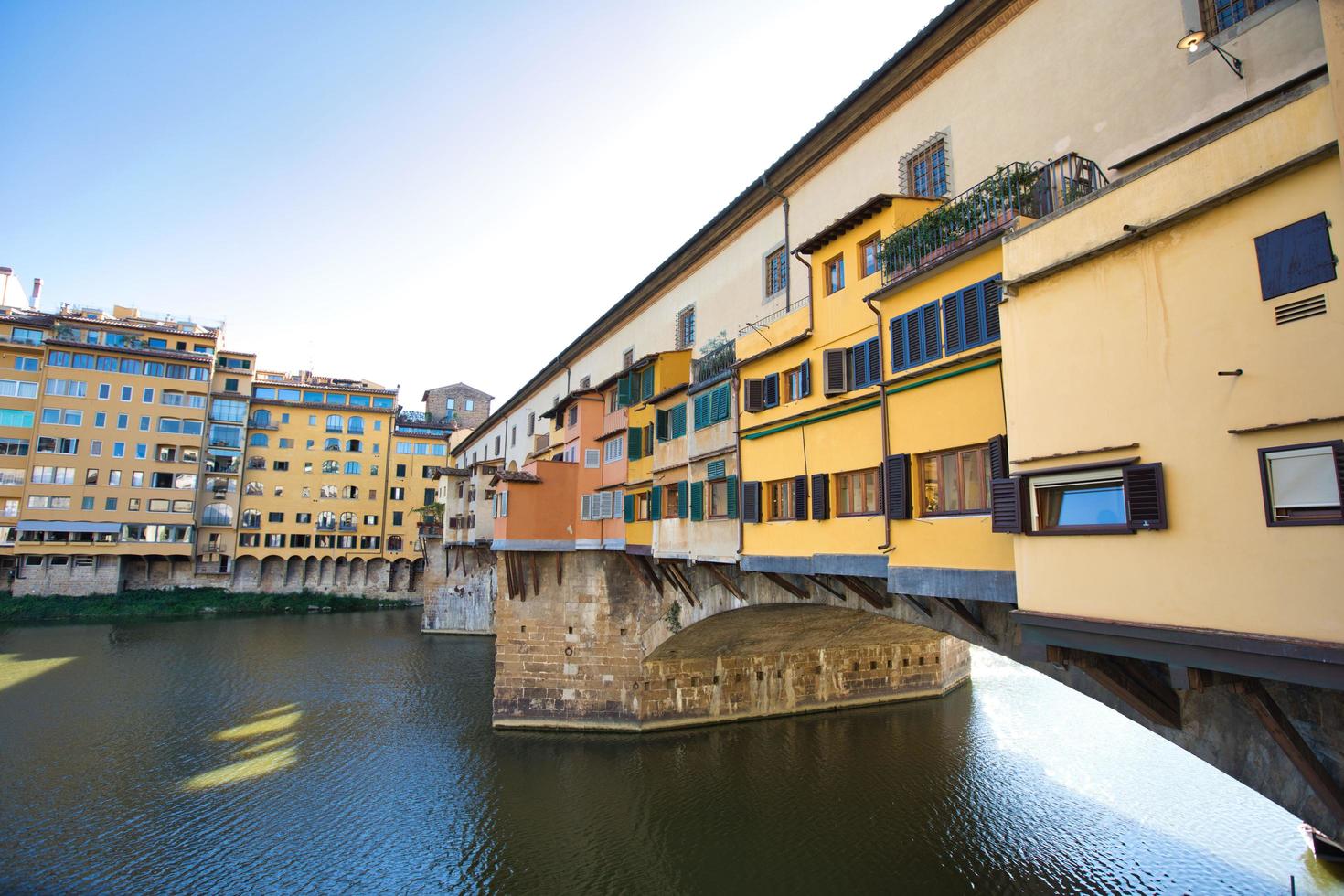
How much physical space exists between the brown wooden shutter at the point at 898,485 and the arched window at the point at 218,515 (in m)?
59.5

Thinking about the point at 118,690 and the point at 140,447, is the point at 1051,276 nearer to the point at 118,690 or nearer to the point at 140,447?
the point at 118,690

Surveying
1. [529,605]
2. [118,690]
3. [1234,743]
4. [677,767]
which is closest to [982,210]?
[1234,743]

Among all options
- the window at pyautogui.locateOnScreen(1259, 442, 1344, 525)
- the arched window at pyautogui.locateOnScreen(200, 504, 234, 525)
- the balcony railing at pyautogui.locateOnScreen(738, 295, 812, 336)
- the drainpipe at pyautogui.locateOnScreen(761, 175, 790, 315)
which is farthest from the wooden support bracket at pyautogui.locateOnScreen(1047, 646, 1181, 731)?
the arched window at pyautogui.locateOnScreen(200, 504, 234, 525)

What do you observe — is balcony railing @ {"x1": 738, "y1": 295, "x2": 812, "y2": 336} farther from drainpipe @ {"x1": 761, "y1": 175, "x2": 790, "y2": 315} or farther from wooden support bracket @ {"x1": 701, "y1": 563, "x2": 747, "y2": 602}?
wooden support bracket @ {"x1": 701, "y1": 563, "x2": 747, "y2": 602}

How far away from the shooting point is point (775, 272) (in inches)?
696

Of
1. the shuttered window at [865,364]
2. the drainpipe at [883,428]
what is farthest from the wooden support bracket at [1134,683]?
the shuttered window at [865,364]

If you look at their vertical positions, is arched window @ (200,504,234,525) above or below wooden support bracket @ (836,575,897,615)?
above

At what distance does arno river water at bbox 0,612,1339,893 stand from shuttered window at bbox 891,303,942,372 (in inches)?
423

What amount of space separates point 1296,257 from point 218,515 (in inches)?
2556

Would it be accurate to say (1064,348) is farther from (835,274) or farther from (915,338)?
(835,274)

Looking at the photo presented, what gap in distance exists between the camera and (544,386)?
38125 mm

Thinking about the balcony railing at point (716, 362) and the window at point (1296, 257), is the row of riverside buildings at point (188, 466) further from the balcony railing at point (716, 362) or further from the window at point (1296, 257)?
the window at point (1296, 257)

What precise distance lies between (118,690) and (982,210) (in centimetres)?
3704

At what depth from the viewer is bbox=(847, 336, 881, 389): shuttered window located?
1120 cm
